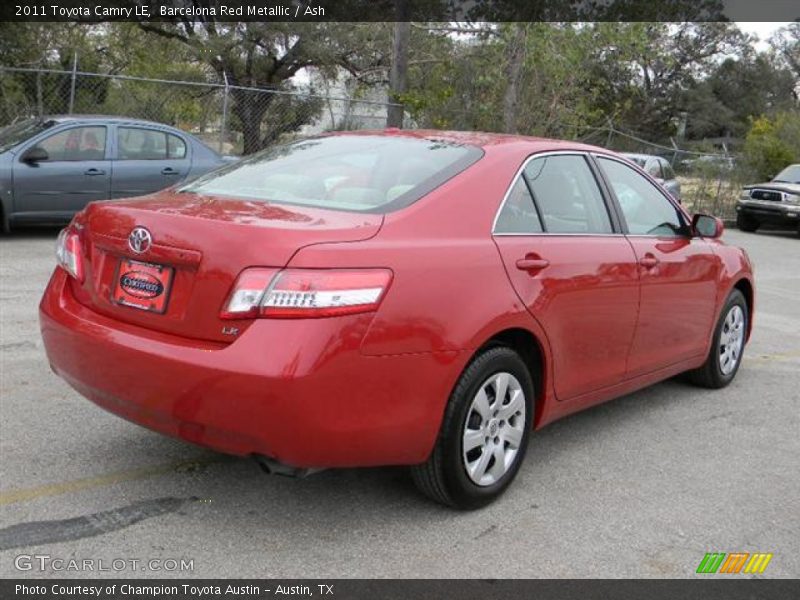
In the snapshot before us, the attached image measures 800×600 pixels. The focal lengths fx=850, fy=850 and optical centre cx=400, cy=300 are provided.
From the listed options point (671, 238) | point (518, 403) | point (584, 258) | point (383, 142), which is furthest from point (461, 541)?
point (671, 238)

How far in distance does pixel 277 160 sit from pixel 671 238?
2.32 metres

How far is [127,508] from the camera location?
3438mm

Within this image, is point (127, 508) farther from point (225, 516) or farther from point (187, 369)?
point (187, 369)

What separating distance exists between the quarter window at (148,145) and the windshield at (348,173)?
23.1 ft

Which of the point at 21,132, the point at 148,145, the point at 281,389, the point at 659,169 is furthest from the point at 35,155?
the point at 659,169

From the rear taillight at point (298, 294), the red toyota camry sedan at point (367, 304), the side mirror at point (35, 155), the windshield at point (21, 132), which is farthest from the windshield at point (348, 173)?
the windshield at point (21, 132)

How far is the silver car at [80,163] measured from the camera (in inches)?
391

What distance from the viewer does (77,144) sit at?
10391 mm

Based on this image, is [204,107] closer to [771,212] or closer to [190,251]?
[771,212]

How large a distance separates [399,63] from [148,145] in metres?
4.77

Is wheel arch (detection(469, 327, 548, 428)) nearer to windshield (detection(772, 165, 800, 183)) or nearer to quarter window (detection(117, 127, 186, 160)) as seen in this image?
quarter window (detection(117, 127, 186, 160))

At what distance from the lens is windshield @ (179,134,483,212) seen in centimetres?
358

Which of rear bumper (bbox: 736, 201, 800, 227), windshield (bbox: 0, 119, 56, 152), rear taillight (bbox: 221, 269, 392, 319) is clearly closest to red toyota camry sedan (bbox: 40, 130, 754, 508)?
rear taillight (bbox: 221, 269, 392, 319)

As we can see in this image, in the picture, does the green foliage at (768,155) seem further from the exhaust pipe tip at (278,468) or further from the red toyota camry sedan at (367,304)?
the exhaust pipe tip at (278,468)
